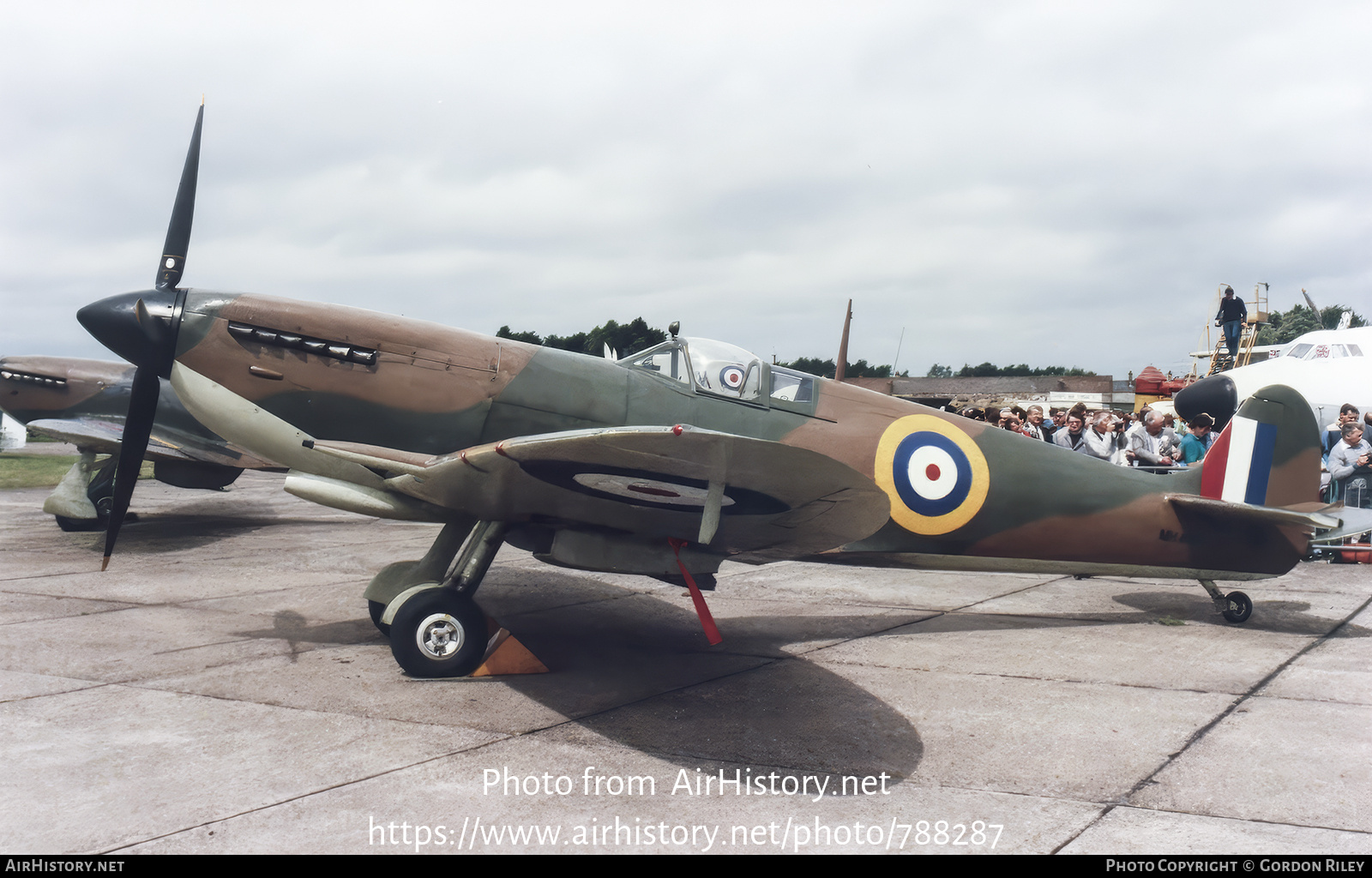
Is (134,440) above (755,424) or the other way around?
the other way around

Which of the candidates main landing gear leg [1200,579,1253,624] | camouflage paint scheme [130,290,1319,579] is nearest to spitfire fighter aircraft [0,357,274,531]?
camouflage paint scheme [130,290,1319,579]

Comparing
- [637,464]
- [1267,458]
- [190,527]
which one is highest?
[1267,458]

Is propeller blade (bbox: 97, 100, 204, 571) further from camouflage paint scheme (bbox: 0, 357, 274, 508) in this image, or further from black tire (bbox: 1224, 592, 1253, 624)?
black tire (bbox: 1224, 592, 1253, 624)

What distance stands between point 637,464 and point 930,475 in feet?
9.96

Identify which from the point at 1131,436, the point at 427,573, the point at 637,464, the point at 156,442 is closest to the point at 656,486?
the point at 637,464

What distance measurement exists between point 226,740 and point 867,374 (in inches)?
2141

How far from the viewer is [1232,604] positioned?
648 centimetres

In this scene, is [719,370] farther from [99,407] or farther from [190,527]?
[99,407]

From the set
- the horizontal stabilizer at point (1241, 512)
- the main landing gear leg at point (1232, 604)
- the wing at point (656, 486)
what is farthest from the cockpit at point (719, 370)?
the main landing gear leg at point (1232, 604)

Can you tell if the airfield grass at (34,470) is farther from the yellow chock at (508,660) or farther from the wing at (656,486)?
the wing at (656,486)

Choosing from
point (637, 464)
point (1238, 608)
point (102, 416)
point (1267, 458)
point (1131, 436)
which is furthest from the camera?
point (102, 416)

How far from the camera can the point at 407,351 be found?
509cm

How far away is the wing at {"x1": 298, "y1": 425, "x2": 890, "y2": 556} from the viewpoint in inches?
133
